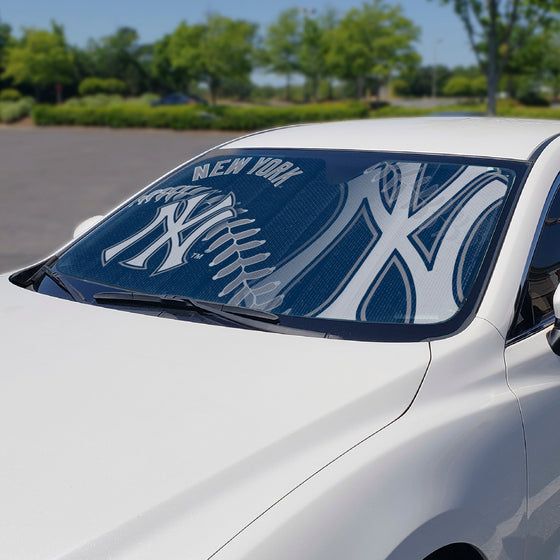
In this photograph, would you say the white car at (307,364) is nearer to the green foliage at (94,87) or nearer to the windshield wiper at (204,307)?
the windshield wiper at (204,307)

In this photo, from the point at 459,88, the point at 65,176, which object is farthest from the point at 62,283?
the point at 459,88

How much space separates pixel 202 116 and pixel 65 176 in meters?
19.2

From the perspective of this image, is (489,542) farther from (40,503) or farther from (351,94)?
(351,94)

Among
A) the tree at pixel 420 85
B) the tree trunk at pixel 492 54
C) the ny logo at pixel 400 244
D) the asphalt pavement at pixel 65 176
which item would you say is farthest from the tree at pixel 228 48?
the ny logo at pixel 400 244

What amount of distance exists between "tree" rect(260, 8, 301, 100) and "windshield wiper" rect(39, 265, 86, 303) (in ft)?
187

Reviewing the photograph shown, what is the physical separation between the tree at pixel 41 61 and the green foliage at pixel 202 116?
26.3m

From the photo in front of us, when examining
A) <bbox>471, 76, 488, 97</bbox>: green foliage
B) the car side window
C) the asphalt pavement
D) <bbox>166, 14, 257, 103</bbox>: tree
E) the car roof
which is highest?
<bbox>166, 14, 257, 103</bbox>: tree

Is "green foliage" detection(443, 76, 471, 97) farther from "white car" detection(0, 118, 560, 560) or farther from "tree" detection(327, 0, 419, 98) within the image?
"white car" detection(0, 118, 560, 560)

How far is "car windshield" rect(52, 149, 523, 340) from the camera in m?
2.29

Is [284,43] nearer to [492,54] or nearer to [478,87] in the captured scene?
[478,87]

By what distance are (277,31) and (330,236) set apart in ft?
193

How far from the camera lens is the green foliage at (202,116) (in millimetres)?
35656

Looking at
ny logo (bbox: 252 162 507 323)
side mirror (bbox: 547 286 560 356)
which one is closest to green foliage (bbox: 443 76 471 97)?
ny logo (bbox: 252 162 507 323)

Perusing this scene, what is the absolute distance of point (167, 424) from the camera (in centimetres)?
175
